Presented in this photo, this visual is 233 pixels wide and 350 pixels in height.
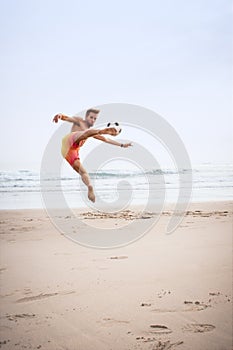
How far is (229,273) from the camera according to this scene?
126 inches

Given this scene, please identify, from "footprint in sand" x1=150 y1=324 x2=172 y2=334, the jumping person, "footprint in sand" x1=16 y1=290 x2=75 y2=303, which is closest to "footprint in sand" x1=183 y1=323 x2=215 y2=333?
"footprint in sand" x1=150 y1=324 x2=172 y2=334

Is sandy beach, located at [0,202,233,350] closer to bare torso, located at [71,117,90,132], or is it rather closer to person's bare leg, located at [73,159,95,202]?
person's bare leg, located at [73,159,95,202]

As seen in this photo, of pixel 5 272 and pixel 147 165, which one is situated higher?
pixel 147 165

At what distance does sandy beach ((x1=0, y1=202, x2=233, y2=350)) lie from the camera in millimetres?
2305

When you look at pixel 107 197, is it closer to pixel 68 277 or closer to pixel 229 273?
pixel 68 277

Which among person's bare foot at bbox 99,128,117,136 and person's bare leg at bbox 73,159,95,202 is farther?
person's bare leg at bbox 73,159,95,202

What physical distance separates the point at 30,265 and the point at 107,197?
1.33 m

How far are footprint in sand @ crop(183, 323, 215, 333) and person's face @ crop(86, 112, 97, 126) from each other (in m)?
1.59

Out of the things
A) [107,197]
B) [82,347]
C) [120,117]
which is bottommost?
[82,347]

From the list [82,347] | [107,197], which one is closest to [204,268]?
[107,197]

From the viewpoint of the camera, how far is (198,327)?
2.39 meters

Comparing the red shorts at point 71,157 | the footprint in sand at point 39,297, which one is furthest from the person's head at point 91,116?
the footprint in sand at point 39,297

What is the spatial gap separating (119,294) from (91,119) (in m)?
1.80

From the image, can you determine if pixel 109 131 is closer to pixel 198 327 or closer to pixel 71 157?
pixel 71 157
